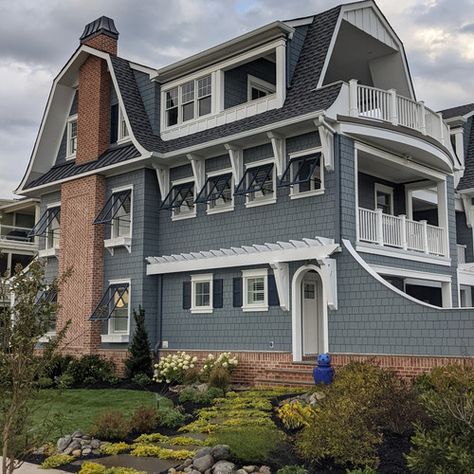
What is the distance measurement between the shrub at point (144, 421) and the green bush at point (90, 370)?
765cm

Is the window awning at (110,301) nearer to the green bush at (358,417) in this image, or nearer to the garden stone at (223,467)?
the green bush at (358,417)

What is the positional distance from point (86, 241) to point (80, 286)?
1.49 m

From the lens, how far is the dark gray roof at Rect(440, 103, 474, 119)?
25281 mm

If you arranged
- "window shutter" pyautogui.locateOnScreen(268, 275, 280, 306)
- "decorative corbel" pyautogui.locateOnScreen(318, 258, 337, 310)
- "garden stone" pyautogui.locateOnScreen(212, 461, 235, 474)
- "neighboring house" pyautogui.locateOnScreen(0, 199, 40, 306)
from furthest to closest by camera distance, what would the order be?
"neighboring house" pyautogui.locateOnScreen(0, 199, 40, 306) < "window shutter" pyautogui.locateOnScreen(268, 275, 280, 306) < "decorative corbel" pyautogui.locateOnScreen(318, 258, 337, 310) < "garden stone" pyautogui.locateOnScreen(212, 461, 235, 474)

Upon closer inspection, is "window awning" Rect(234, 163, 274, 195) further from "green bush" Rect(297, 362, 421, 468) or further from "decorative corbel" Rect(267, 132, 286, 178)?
"green bush" Rect(297, 362, 421, 468)

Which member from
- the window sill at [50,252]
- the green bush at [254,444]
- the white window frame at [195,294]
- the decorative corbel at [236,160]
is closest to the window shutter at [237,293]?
the white window frame at [195,294]

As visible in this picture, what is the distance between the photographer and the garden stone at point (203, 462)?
8.44 metres

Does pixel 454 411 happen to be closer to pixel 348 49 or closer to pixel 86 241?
pixel 348 49

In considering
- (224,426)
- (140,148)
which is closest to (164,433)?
(224,426)

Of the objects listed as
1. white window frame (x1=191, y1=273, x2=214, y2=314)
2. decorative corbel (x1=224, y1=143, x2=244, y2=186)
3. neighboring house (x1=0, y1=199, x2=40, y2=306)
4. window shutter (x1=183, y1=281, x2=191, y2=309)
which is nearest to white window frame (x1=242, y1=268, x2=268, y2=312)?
white window frame (x1=191, y1=273, x2=214, y2=314)

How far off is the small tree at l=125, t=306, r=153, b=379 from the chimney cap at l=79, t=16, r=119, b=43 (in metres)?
10.2

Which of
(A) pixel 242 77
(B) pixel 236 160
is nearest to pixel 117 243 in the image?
(B) pixel 236 160

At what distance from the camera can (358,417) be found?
329 inches

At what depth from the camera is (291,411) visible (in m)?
10.6
